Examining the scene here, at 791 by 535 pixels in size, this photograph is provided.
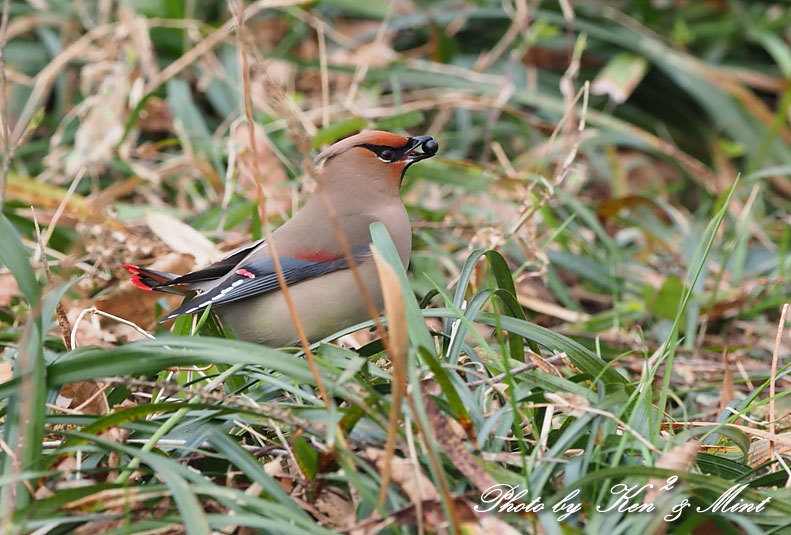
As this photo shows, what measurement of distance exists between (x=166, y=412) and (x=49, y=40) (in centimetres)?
446

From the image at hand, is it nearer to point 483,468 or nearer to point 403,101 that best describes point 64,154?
point 403,101

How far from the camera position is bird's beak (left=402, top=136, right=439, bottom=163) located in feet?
11.6

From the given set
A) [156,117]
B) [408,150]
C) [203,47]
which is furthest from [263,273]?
[156,117]

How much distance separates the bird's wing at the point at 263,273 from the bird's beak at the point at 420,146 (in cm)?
41

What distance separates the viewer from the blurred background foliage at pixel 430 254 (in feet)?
7.09

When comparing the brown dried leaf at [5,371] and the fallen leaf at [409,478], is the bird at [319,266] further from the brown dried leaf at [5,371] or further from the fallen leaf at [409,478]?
the fallen leaf at [409,478]

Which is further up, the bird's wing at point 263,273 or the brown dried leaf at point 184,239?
the bird's wing at point 263,273

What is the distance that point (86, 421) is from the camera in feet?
7.53

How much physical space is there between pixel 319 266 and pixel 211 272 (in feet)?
1.12

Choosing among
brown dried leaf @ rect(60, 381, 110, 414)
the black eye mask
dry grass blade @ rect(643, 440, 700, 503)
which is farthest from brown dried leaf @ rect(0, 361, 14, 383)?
dry grass blade @ rect(643, 440, 700, 503)

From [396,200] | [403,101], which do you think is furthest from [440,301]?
[403,101]

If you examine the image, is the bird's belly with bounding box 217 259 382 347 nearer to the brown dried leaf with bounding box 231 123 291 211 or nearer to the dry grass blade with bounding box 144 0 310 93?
the brown dried leaf with bounding box 231 123 291 211

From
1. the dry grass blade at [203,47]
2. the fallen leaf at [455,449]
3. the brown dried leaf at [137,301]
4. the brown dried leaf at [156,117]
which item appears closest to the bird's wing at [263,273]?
the brown dried leaf at [137,301]

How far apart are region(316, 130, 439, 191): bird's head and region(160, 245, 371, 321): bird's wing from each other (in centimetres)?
31
